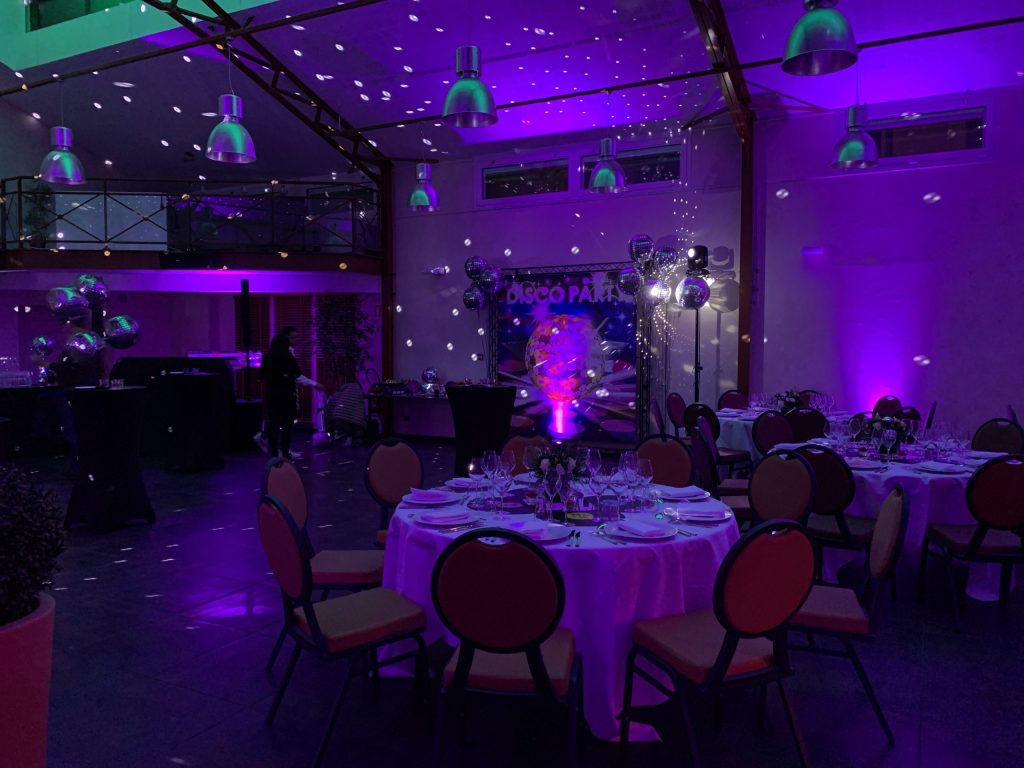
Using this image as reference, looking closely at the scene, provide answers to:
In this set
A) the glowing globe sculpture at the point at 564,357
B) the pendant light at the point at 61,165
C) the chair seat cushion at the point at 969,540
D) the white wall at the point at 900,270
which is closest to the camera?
the chair seat cushion at the point at 969,540

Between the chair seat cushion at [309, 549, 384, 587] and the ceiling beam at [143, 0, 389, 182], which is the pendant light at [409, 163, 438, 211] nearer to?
the ceiling beam at [143, 0, 389, 182]

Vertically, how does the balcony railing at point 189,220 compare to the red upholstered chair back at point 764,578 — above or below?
above

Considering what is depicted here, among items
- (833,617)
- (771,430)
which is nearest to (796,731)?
(833,617)

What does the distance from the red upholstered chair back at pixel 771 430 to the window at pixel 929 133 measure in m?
4.14

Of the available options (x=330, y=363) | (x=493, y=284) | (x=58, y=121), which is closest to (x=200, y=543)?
(x=493, y=284)

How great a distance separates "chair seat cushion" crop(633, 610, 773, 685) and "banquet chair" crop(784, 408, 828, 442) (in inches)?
160

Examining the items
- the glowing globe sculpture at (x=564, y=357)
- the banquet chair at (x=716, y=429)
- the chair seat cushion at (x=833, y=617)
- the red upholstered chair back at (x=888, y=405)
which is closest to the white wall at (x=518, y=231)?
the glowing globe sculpture at (x=564, y=357)

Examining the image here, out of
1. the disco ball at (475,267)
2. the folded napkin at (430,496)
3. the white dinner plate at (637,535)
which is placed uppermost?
the disco ball at (475,267)

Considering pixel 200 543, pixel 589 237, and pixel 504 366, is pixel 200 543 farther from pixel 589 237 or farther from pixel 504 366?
pixel 589 237

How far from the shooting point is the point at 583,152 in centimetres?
1027

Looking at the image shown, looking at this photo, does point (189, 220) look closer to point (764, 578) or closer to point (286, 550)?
point (286, 550)

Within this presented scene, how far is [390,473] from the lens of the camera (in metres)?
4.40

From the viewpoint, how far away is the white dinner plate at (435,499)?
3.54 m

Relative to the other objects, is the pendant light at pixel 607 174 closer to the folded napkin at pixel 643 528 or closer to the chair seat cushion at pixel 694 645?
the folded napkin at pixel 643 528
